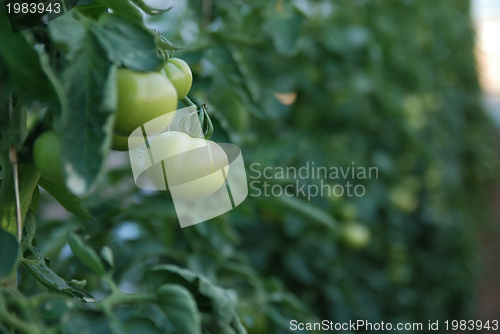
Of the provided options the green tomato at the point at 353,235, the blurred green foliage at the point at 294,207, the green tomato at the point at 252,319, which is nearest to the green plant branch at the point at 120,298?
the blurred green foliage at the point at 294,207

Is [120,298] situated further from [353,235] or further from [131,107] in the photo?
[353,235]

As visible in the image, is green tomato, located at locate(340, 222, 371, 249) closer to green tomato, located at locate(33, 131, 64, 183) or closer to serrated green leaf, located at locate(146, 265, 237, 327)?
serrated green leaf, located at locate(146, 265, 237, 327)

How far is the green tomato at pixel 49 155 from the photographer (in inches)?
11.3

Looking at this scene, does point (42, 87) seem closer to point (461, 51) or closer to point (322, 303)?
point (322, 303)

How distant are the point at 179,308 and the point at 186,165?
118 mm

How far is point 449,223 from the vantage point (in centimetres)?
285

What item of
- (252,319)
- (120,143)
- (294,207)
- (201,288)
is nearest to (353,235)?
(294,207)

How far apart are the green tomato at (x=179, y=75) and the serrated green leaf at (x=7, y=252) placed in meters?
→ 0.16

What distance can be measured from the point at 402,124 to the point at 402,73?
1.72ft

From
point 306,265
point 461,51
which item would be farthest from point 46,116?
point 461,51

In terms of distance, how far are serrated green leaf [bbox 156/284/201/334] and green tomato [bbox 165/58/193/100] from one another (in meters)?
0.16

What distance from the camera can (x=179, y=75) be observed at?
0.35m

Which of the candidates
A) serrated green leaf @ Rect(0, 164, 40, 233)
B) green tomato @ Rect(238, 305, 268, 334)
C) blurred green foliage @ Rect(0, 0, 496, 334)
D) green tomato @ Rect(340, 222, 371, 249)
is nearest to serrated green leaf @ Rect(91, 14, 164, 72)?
blurred green foliage @ Rect(0, 0, 496, 334)

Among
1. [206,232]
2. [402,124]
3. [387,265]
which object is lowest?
[387,265]
